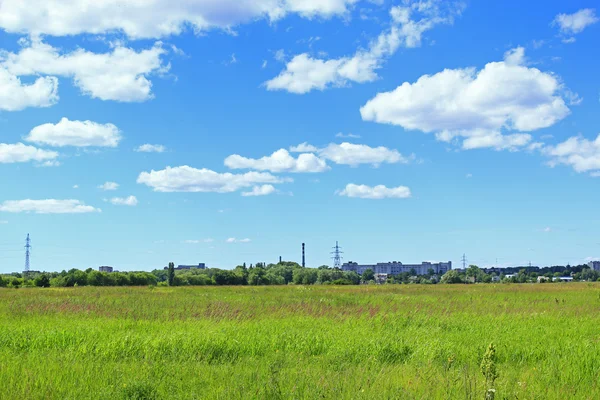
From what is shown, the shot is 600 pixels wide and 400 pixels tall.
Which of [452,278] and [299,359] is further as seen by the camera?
[452,278]

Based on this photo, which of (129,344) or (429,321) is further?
(429,321)

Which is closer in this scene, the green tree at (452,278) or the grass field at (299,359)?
the grass field at (299,359)

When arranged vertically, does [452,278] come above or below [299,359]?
below

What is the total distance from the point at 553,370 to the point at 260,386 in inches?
214

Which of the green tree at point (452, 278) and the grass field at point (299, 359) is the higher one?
the grass field at point (299, 359)

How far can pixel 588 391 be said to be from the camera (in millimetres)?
8336

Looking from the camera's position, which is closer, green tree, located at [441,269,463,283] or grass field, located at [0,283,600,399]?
grass field, located at [0,283,600,399]

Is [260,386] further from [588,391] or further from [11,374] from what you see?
[588,391]

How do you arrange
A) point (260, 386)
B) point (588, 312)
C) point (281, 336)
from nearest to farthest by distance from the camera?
point (260, 386) → point (281, 336) → point (588, 312)

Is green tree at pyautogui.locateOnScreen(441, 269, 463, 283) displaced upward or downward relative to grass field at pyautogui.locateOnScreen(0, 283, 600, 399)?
downward

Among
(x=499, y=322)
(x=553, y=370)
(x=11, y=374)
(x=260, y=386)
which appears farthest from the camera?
(x=499, y=322)

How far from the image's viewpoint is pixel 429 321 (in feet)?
59.2

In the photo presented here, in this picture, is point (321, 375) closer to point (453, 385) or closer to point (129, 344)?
point (453, 385)

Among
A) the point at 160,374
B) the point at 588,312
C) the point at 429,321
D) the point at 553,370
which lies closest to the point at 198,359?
the point at 160,374
